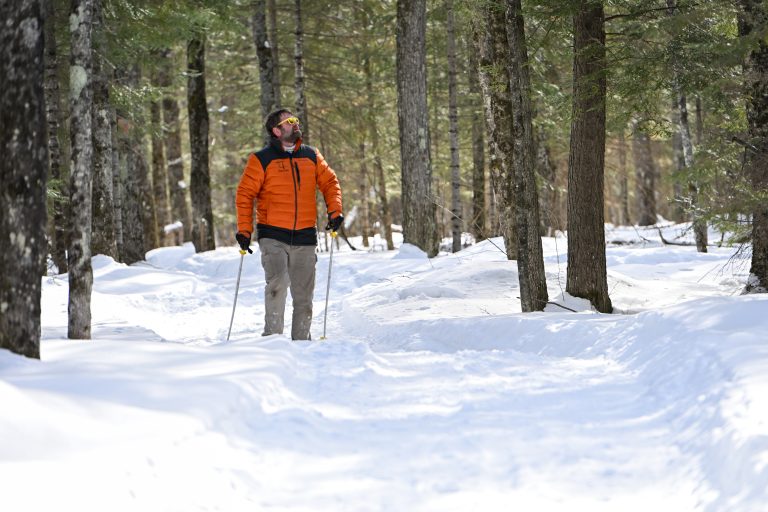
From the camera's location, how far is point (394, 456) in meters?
4.17

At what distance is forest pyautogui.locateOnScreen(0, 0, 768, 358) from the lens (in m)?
4.94

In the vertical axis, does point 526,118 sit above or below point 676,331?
above

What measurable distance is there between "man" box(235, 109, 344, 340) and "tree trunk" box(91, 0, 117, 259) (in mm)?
6650

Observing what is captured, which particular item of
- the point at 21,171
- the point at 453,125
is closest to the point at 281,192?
the point at 21,171

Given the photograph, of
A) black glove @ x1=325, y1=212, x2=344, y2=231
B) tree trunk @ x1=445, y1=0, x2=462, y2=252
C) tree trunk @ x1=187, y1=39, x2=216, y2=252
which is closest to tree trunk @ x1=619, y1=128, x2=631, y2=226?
tree trunk @ x1=445, y1=0, x2=462, y2=252

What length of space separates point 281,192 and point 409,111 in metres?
9.65

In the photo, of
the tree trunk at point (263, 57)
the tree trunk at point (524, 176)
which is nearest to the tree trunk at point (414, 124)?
the tree trunk at point (263, 57)

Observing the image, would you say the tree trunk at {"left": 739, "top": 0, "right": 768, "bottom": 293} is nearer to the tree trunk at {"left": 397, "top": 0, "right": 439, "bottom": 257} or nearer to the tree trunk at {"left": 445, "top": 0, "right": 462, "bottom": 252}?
the tree trunk at {"left": 397, "top": 0, "right": 439, "bottom": 257}

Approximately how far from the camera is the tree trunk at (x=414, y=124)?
1695 centimetres

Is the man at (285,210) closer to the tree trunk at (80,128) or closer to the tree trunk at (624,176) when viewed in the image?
the tree trunk at (80,128)

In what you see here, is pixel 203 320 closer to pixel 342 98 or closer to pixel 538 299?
pixel 538 299

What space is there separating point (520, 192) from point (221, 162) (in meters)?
29.1

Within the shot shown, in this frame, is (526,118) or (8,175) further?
(526,118)

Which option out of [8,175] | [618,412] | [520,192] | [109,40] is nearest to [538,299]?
[520,192]
